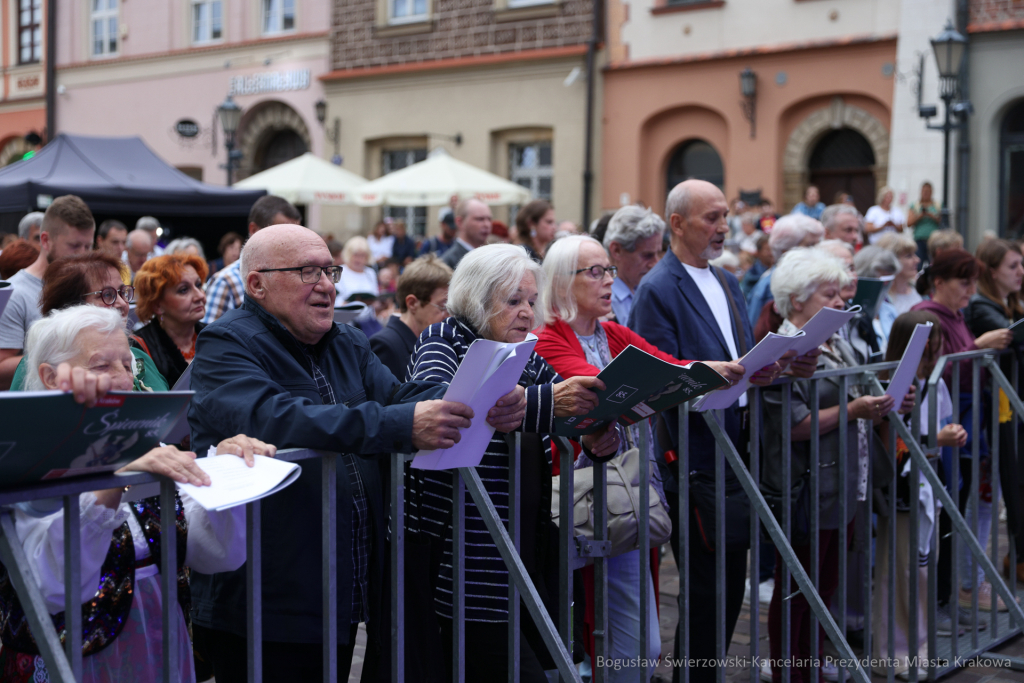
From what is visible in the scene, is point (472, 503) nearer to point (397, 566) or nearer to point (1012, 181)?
point (397, 566)

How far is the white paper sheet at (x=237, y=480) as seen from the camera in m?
2.12

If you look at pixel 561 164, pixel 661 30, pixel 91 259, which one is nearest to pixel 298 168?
pixel 561 164

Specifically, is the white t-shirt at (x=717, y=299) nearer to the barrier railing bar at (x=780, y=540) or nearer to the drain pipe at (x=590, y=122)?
the barrier railing bar at (x=780, y=540)

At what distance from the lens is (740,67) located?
17391 mm

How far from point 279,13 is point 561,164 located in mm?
8045

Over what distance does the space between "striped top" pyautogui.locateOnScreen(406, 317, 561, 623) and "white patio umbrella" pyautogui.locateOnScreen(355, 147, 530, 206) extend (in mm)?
12043

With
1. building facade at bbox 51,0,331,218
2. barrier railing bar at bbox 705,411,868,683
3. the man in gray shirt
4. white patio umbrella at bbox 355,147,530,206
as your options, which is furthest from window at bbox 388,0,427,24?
barrier railing bar at bbox 705,411,868,683

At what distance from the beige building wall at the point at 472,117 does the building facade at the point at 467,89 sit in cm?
2

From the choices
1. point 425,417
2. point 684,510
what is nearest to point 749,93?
point 684,510

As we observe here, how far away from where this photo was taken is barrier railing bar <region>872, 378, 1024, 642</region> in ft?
14.6

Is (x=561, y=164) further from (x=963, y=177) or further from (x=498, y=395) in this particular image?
(x=498, y=395)

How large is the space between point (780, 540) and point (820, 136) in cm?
1464

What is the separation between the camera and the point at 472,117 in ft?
67.1

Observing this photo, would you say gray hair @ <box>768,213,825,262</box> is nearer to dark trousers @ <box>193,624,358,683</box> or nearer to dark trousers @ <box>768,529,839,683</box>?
dark trousers @ <box>768,529,839,683</box>
